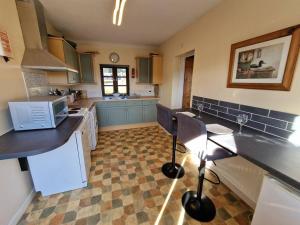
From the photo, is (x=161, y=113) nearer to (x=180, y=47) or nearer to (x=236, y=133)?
(x=236, y=133)

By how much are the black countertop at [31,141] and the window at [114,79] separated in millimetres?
2758

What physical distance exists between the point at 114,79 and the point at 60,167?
2889 mm

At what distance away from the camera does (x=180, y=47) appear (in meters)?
2.86

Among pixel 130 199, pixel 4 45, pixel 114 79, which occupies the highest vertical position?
pixel 4 45

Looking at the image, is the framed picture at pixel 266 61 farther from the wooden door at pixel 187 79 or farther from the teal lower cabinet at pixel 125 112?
the teal lower cabinet at pixel 125 112

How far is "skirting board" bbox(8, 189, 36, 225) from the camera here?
1.24 metres

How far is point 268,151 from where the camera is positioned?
0.94 meters

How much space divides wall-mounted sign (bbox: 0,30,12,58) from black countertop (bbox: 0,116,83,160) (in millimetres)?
728

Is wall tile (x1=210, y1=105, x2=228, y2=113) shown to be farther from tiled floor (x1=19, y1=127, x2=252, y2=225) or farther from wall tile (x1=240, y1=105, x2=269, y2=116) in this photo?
tiled floor (x1=19, y1=127, x2=252, y2=225)

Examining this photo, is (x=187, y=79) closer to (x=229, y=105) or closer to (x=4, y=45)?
(x=229, y=105)

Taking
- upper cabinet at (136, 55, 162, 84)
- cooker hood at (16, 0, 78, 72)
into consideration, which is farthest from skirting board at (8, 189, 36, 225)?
upper cabinet at (136, 55, 162, 84)

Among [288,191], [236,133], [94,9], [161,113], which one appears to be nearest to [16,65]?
[94,9]

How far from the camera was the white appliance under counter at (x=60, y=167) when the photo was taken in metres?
1.49

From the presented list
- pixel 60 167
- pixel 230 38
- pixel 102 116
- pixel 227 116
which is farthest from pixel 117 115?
pixel 230 38
